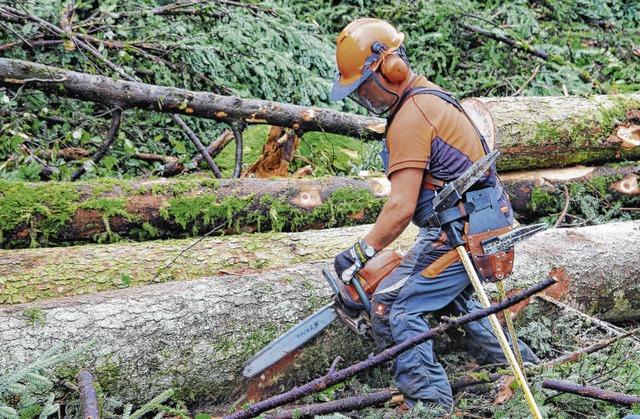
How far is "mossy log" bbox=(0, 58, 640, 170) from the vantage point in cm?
530

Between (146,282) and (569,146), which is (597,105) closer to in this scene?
(569,146)

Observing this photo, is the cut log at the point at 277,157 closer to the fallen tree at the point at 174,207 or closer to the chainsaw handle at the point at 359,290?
the fallen tree at the point at 174,207

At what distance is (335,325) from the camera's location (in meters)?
3.79

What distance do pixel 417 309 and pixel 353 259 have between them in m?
0.42

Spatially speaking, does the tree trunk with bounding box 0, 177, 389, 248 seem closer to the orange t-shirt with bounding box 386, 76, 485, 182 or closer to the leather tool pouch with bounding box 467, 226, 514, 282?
the orange t-shirt with bounding box 386, 76, 485, 182

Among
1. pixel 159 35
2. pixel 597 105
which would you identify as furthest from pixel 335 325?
pixel 159 35

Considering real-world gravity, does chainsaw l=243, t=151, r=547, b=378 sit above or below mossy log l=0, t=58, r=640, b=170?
below

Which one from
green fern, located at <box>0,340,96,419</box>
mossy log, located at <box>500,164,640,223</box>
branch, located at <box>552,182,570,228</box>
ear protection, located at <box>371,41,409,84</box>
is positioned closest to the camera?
green fern, located at <box>0,340,96,419</box>

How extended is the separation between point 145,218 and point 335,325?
67.4 inches

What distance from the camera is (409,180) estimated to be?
3211mm

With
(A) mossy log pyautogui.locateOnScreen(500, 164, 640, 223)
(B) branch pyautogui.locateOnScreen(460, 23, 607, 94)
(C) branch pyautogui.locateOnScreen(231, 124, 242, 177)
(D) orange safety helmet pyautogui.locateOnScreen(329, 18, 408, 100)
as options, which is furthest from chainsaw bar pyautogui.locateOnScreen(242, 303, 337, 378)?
(B) branch pyautogui.locateOnScreen(460, 23, 607, 94)

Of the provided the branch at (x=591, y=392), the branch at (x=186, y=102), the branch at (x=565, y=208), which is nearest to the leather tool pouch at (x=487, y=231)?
the branch at (x=591, y=392)

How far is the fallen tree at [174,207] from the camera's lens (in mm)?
4465

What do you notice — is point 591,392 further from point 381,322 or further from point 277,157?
point 277,157
